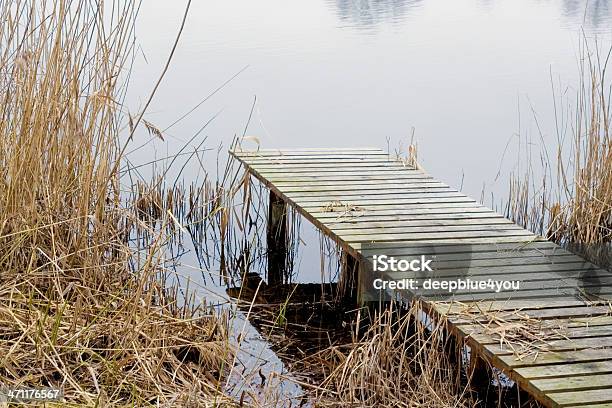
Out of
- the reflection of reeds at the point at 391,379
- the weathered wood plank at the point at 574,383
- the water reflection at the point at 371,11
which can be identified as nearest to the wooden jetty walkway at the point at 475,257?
the weathered wood plank at the point at 574,383

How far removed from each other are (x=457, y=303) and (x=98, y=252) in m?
1.19

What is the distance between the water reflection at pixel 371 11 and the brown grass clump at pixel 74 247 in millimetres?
8966

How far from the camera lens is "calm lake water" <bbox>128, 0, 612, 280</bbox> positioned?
714cm

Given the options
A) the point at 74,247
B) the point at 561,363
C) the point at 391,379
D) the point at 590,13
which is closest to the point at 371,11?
the point at 590,13

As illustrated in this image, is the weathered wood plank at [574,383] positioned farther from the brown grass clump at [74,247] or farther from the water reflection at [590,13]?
the water reflection at [590,13]

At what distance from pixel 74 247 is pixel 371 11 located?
35.7 feet

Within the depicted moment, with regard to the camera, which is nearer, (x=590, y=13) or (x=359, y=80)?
(x=359, y=80)

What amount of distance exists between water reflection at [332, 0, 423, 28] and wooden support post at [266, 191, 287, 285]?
7.49 meters

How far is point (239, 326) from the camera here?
379 centimetres

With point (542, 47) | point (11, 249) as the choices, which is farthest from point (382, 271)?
point (542, 47)

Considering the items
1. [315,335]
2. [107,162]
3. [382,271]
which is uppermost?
[107,162]

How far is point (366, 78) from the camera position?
9156 millimetres

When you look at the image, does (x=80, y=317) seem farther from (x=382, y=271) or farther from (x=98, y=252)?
(x=382, y=271)

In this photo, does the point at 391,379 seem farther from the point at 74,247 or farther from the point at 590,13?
the point at 590,13
